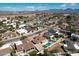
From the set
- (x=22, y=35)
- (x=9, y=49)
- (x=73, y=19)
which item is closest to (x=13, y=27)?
(x=22, y=35)

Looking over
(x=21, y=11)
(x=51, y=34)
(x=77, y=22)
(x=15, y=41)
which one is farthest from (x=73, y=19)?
(x=15, y=41)

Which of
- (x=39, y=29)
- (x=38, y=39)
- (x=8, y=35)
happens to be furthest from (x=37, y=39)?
(x=8, y=35)

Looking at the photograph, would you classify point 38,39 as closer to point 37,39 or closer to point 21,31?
point 37,39

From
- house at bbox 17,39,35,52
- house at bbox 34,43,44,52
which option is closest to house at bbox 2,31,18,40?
house at bbox 17,39,35,52

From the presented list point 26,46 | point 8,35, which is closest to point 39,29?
point 26,46

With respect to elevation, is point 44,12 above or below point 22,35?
above

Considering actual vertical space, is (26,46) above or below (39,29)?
below

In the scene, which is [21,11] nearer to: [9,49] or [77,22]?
[9,49]

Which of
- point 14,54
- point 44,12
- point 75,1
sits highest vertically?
point 75,1

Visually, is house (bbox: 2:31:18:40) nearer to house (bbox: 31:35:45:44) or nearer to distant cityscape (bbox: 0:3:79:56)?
distant cityscape (bbox: 0:3:79:56)
